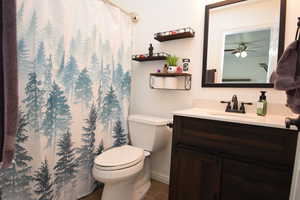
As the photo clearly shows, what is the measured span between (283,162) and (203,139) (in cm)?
45

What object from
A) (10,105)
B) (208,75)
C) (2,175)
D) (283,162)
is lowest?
(2,175)

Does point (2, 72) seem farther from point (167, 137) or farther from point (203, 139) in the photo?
point (167, 137)

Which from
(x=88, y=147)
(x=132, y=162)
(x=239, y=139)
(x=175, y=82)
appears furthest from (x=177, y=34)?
(x=88, y=147)

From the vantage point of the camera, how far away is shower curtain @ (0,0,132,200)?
1.10m

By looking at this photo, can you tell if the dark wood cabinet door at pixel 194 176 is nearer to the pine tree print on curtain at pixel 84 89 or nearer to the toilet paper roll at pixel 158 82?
the toilet paper roll at pixel 158 82

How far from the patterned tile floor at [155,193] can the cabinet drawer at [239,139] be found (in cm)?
68

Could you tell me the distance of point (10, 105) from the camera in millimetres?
559

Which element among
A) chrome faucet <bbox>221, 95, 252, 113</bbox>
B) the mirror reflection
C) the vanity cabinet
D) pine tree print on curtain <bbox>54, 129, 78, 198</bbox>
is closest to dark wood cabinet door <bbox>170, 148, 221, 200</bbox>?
the vanity cabinet

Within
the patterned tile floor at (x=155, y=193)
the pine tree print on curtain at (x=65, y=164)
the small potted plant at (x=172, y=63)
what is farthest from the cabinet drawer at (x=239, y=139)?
the pine tree print on curtain at (x=65, y=164)

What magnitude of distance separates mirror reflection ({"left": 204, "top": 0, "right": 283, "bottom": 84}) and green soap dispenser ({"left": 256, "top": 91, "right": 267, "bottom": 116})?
13 centimetres

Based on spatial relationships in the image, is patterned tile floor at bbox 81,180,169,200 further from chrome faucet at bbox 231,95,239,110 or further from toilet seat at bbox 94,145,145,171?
chrome faucet at bbox 231,95,239,110

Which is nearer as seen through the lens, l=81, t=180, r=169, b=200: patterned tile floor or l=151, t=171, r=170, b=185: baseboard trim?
l=81, t=180, r=169, b=200: patterned tile floor

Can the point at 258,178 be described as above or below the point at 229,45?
below

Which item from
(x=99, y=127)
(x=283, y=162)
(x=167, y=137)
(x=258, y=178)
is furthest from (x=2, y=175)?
(x=283, y=162)
